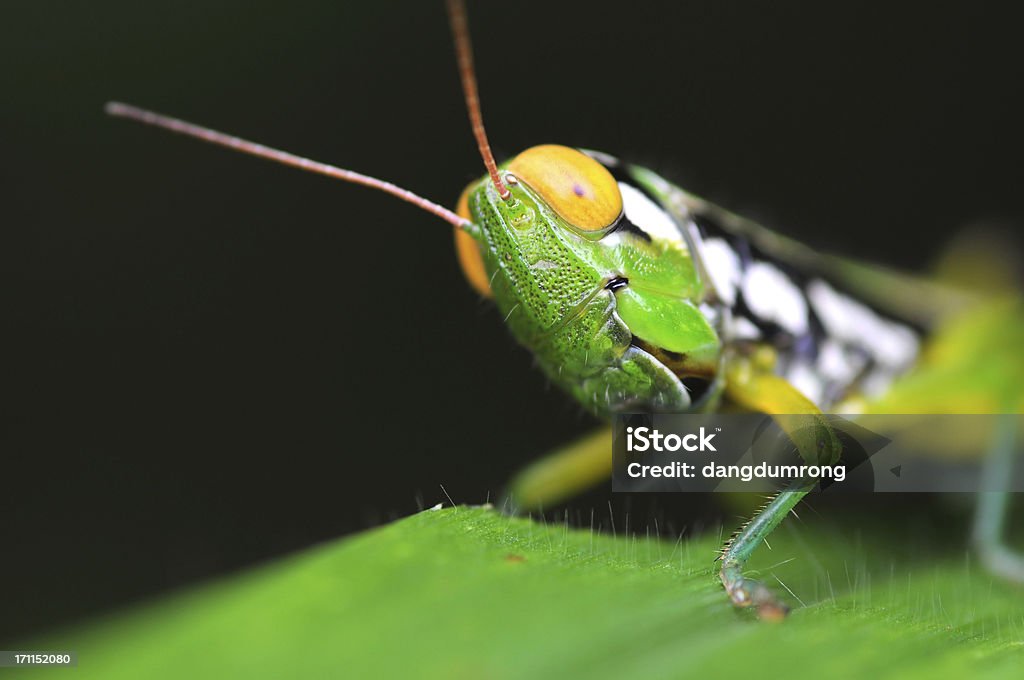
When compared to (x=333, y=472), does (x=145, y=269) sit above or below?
above

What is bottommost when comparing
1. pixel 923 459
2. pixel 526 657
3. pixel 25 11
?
pixel 923 459

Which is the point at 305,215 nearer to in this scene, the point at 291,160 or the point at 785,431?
the point at 291,160

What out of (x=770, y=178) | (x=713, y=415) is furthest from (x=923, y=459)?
(x=770, y=178)

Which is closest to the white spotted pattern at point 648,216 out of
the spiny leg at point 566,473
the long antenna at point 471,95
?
the long antenna at point 471,95

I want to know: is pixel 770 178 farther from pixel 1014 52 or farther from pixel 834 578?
pixel 834 578

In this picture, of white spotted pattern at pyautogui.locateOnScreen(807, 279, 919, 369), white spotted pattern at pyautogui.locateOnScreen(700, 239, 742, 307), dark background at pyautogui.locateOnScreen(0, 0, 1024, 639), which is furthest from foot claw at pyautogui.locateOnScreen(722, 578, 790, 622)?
dark background at pyautogui.locateOnScreen(0, 0, 1024, 639)
